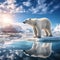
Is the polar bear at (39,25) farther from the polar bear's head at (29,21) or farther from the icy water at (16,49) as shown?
the icy water at (16,49)

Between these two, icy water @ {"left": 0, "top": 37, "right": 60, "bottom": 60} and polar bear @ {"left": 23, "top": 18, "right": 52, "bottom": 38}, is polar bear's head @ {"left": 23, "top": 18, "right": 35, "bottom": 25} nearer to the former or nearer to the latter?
polar bear @ {"left": 23, "top": 18, "right": 52, "bottom": 38}

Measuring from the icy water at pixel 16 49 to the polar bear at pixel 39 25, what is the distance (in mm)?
120

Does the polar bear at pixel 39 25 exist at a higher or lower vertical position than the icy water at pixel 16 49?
higher

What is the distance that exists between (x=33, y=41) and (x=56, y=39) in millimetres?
234

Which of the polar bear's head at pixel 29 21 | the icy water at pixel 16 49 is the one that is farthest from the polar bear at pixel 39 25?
the icy water at pixel 16 49

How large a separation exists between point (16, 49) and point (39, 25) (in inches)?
13.4

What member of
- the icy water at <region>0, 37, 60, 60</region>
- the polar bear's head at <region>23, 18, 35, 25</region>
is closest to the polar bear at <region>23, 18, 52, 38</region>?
the polar bear's head at <region>23, 18, 35, 25</region>

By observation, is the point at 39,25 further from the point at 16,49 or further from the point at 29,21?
the point at 16,49

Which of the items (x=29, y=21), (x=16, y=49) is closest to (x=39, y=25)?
(x=29, y=21)

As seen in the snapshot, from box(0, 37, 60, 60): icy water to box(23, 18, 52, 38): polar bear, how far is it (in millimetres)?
120

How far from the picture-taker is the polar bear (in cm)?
202

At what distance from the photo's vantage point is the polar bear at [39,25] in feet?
6.61

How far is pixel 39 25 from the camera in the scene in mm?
2031

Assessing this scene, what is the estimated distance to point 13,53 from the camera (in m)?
1.97
